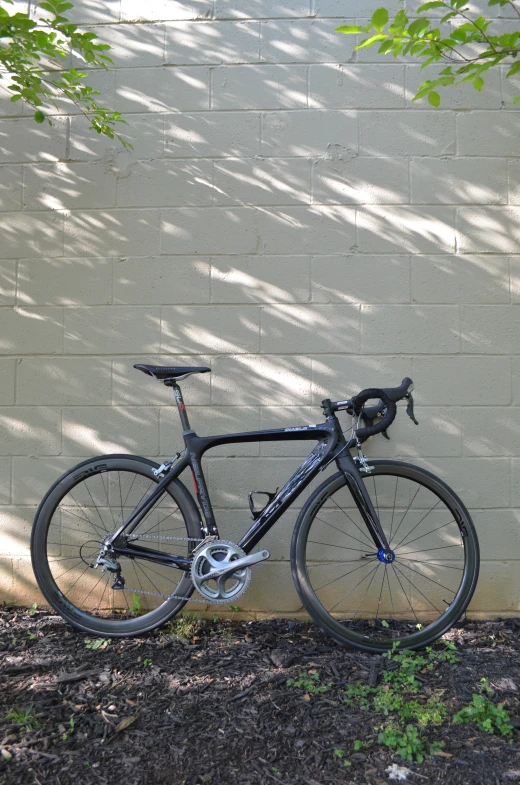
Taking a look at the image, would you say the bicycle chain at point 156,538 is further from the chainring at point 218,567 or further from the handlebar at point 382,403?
the handlebar at point 382,403

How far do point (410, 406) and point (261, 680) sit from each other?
4.42 ft

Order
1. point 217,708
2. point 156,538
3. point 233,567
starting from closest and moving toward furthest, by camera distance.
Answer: point 217,708 < point 233,567 < point 156,538

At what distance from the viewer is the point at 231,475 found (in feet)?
10.1

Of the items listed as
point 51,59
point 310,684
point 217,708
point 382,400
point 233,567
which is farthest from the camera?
point 51,59

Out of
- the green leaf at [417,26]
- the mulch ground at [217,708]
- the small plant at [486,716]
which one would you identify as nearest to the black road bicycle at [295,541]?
the mulch ground at [217,708]

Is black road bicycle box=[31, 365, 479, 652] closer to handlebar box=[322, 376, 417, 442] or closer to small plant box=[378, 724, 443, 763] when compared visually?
handlebar box=[322, 376, 417, 442]

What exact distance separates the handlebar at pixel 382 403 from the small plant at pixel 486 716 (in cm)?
113

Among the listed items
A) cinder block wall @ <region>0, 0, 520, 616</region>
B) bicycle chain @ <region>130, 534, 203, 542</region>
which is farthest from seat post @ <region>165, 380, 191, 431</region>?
bicycle chain @ <region>130, 534, 203, 542</region>

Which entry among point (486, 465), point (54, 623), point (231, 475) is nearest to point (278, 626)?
point (231, 475)

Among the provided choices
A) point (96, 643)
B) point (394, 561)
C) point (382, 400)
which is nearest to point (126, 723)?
point (96, 643)

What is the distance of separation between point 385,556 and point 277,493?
1.81 ft

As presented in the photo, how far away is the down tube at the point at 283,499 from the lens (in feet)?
9.11

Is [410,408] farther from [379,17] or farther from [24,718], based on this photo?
[24,718]

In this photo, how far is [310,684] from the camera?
2.40m
